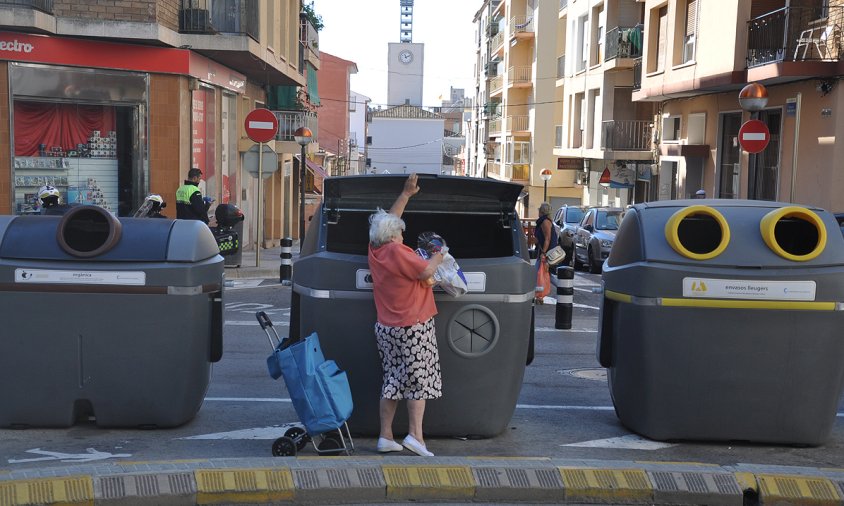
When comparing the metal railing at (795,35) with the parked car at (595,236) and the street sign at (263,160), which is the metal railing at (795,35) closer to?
the parked car at (595,236)

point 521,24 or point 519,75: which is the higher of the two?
point 521,24

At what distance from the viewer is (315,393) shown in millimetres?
6562

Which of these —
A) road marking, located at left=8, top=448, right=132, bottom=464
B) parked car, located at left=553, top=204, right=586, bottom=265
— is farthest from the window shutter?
road marking, located at left=8, top=448, right=132, bottom=464

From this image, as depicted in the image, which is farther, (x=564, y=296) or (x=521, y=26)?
(x=521, y=26)

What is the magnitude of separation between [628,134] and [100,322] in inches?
1260

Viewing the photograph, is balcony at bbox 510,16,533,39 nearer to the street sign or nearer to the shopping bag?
the street sign

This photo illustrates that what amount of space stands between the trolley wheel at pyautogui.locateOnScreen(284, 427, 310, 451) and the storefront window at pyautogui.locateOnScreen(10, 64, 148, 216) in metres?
13.5

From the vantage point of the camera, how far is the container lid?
7.24 metres

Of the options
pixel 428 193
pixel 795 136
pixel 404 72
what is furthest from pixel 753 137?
pixel 404 72

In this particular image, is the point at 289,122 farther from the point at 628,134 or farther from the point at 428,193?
the point at 428,193

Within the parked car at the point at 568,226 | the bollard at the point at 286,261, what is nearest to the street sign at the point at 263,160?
the bollard at the point at 286,261

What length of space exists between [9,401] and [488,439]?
10.5ft

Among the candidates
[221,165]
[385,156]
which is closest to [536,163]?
[221,165]

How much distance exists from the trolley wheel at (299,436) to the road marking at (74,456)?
102 cm
